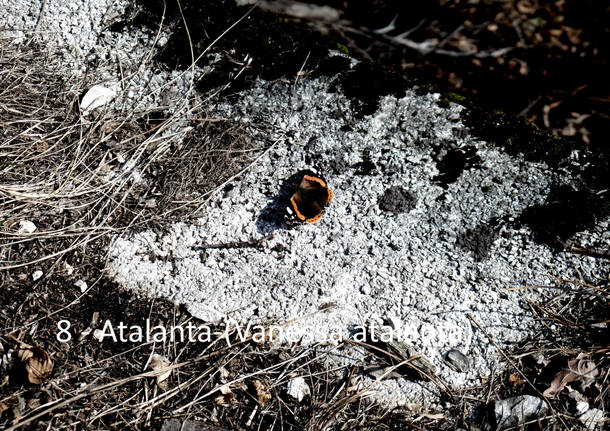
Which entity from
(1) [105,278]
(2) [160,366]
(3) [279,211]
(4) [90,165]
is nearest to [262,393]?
(2) [160,366]

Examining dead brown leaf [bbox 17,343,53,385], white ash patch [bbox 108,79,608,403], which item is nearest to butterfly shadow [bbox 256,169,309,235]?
white ash patch [bbox 108,79,608,403]

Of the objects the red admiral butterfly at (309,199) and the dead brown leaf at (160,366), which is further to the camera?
the red admiral butterfly at (309,199)

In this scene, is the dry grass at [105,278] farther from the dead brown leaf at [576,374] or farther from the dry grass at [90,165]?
the dead brown leaf at [576,374]

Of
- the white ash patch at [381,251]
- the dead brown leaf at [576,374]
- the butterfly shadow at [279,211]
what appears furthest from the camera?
the butterfly shadow at [279,211]

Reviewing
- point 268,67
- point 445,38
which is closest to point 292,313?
point 268,67

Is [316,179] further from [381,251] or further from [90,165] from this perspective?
[90,165]

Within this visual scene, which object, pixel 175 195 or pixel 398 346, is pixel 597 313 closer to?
pixel 398 346

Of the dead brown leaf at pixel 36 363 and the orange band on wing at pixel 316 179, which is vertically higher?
the orange band on wing at pixel 316 179

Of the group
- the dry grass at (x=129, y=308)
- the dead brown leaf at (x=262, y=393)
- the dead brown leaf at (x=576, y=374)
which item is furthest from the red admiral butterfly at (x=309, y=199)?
the dead brown leaf at (x=576, y=374)
